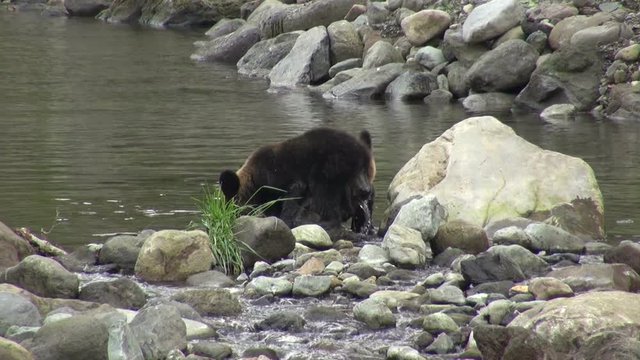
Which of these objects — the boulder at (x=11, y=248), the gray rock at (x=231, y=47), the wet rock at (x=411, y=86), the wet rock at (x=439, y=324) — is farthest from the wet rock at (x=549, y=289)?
the gray rock at (x=231, y=47)

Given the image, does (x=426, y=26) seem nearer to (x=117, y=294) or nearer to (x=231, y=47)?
(x=231, y=47)

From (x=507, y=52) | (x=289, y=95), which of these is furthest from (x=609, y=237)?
(x=289, y=95)

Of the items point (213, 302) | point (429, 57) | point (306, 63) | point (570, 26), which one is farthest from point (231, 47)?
point (213, 302)

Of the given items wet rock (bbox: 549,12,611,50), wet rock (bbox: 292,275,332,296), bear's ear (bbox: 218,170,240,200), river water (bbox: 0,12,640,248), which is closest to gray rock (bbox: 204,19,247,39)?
river water (bbox: 0,12,640,248)

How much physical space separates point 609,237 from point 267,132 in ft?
26.9

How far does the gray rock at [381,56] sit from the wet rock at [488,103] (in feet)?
9.10

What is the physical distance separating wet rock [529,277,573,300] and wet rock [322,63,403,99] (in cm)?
1495

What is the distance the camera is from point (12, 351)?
6.69 meters

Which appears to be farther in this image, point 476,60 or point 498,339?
point 476,60

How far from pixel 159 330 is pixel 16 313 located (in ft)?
3.03

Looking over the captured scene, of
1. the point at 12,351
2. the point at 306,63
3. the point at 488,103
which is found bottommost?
the point at 488,103

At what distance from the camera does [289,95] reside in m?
23.9

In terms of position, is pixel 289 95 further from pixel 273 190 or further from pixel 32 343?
pixel 32 343

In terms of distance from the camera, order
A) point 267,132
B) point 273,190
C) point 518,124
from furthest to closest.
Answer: point 518,124, point 267,132, point 273,190
